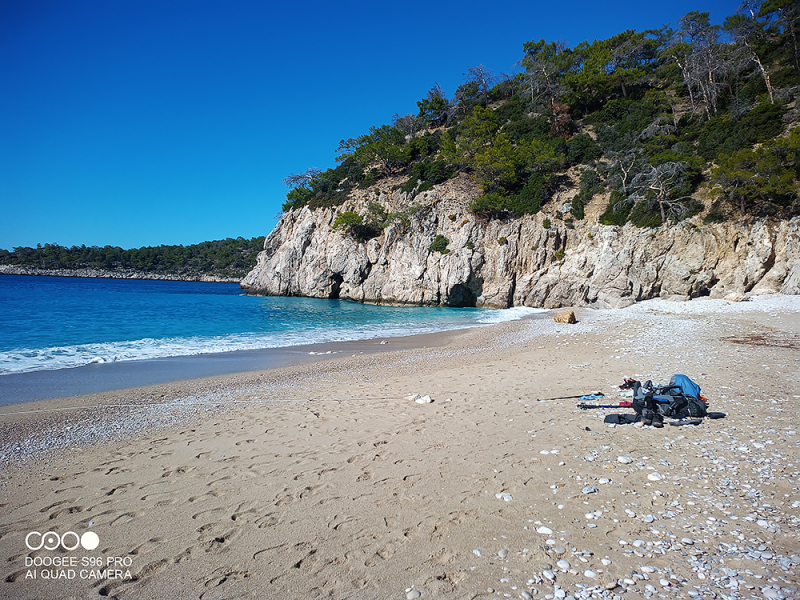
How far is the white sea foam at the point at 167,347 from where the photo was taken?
11250 mm

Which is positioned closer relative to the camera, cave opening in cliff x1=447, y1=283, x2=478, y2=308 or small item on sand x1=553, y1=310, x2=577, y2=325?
small item on sand x1=553, y1=310, x2=577, y2=325

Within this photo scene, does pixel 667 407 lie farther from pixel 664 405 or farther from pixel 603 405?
pixel 603 405

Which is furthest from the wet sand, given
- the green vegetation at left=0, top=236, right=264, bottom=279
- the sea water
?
the green vegetation at left=0, top=236, right=264, bottom=279

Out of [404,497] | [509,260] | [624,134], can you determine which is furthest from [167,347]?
[624,134]

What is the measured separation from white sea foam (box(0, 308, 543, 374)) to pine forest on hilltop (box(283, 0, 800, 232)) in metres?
21.2

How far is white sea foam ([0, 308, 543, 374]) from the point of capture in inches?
443

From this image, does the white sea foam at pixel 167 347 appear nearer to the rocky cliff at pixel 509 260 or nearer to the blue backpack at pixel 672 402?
the blue backpack at pixel 672 402

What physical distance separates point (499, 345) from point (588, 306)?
18.8 m

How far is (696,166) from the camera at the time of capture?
2730 cm

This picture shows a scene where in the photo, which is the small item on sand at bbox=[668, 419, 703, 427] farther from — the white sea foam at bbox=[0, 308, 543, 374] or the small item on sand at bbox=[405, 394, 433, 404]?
the white sea foam at bbox=[0, 308, 543, 374]

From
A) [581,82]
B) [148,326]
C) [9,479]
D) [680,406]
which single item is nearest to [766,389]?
[680,406]

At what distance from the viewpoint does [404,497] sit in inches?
145

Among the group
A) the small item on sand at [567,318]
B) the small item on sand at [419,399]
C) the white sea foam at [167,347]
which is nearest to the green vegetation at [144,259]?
the white sea foam at [167,347]

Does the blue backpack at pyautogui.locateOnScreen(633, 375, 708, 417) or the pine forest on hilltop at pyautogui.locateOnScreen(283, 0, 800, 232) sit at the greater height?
the pine forest on hilltop at pyautogui.locateOnScreen(283, 0, 800, 232)
